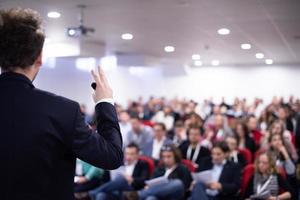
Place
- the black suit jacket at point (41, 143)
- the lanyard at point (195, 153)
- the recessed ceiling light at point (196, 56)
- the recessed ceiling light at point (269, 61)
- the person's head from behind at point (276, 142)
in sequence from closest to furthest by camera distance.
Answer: the black suit jacket at point (41, 143)
the person's head from behind at point (276, 142)
the lanyard at point (195, 153)
the recessed ceiling light at point (269, 61)
the recessed ceiling light at point (196, 56)

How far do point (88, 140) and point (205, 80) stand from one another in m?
7.62

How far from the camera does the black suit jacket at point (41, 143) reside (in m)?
0.98

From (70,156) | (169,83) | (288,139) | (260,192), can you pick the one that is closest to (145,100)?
(169,83)

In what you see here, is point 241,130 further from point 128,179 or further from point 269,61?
point 269,61

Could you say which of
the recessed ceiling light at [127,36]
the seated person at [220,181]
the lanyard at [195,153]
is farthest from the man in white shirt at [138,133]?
the recessed ceiling light at [127,36]

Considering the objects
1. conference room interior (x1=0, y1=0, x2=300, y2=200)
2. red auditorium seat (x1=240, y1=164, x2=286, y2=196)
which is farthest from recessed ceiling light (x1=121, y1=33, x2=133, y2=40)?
red auditorium seat (x1=240, y1=164, x2=286, y2=196)

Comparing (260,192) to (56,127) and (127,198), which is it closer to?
(127,198)

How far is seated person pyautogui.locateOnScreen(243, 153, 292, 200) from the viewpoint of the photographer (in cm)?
427

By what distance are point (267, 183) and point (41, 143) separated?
3702 mm

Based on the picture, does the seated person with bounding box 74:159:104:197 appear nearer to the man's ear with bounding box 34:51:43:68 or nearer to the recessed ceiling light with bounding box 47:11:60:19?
the recessed ceiling light with bounding box 47:11:60:19

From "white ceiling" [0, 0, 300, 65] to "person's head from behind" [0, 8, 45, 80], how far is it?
3851 millimetres

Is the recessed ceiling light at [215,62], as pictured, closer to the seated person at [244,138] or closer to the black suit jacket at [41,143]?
the seated person at [244,138]

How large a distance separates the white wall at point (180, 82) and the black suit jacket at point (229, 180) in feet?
5.85

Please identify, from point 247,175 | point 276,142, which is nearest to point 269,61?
point 276,142
